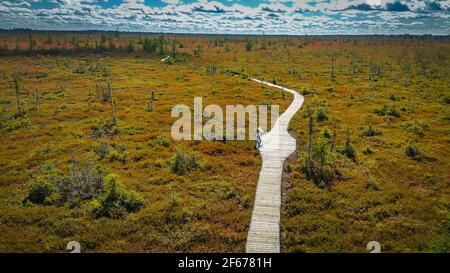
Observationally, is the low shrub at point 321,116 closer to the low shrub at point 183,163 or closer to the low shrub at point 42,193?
the low shrub at point 183,163

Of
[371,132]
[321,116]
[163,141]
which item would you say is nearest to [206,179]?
[163,141]

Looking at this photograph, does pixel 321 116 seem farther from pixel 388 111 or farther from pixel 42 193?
pixel 42 193

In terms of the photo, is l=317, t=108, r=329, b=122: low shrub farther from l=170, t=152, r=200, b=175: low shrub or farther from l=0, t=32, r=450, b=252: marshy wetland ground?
l=170, t=152, r=200, b=175: low shrub

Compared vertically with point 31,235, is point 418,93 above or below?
above

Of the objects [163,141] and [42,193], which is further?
[163,141]

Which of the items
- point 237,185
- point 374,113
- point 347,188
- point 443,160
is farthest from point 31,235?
point 374,113
